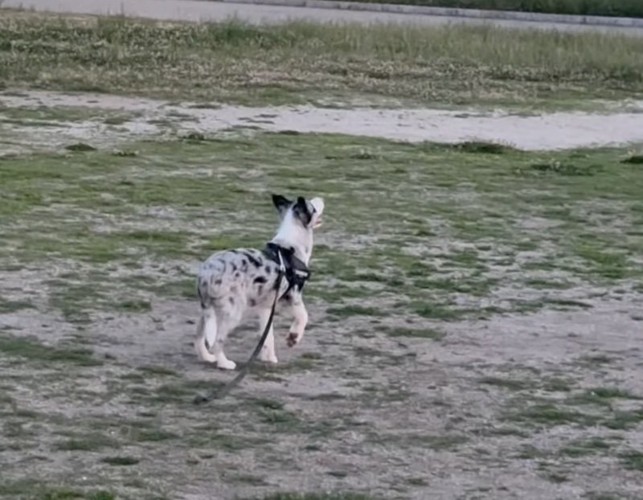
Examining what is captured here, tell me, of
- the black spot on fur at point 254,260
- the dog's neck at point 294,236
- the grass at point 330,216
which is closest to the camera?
the black spot on fur at point 254,260

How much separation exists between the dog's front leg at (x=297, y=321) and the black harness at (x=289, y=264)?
6cm

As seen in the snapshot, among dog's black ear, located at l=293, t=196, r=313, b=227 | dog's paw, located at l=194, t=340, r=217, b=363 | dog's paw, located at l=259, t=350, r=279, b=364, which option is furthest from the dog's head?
dog's paw, located at l=194, t=340, r=217, b=363

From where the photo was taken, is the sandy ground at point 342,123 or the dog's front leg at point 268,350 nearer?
the dog's front leg at point 268,350

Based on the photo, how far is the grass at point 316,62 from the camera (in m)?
16.8

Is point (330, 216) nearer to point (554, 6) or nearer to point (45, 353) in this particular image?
point (45, 353)

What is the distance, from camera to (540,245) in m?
9.34

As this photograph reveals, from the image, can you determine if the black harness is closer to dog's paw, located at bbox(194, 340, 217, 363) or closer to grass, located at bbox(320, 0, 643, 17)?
dog's paw, located at bbox(194, 340, 217, 363)

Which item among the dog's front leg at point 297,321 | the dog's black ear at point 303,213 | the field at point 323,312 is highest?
the dog's black ear at point 303,213

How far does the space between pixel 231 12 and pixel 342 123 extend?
458 inches

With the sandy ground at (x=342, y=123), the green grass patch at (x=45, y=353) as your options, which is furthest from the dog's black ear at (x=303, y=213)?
the sandy ground at (x=342, y=123)

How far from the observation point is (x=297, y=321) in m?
6.70

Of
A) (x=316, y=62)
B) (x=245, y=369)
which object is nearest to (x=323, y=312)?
(x=245, y=369)

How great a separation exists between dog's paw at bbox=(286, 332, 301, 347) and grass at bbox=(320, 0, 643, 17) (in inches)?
905

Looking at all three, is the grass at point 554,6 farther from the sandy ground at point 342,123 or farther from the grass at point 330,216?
the grass at point 330,216
